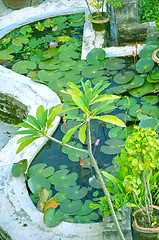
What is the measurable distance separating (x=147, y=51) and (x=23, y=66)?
1523 millimetres

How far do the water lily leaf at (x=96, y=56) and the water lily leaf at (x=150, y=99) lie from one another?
0.88 m

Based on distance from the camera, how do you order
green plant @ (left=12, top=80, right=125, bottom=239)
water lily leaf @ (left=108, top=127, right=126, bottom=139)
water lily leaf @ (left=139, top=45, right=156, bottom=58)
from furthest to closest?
water lily leaf @ (left=139, top=45, right=156, bottom=58)
water lily leaf @ (left=108, top=127, right=126, bottom=139)
green plant @ (left=12, top=80, right=125, bottom=239)

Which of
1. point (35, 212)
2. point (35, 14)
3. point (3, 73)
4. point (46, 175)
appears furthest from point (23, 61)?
point (35, 212)

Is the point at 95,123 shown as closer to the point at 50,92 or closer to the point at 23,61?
the point at 50,92

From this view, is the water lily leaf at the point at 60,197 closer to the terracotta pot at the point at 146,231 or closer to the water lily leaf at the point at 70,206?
the water lily leaf at the point at 70,206

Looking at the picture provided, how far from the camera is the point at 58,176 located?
282 centimetres

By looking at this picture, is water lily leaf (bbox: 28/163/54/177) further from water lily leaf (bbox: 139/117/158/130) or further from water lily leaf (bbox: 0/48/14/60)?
water lily leaf (bbox: 0/48/14/60)

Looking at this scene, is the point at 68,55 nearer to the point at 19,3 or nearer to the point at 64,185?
the point at 64,185

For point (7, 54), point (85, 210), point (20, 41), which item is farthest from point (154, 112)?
point (20, 41)

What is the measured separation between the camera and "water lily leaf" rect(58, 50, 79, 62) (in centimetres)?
423

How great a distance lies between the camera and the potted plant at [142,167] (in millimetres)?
1848

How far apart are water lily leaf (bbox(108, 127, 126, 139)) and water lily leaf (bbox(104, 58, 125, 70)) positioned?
102 centimetres

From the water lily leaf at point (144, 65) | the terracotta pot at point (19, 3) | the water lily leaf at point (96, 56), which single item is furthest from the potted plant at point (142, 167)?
the terracotta pot at point (19, 3)

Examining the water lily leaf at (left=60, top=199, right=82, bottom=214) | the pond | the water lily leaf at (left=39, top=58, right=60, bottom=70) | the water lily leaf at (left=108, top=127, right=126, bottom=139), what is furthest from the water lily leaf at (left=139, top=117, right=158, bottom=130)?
the water lily leaf at (left=39, top=58, right=60, bottom=70)
